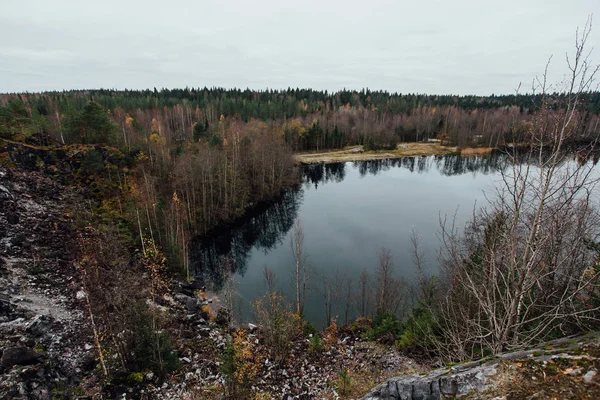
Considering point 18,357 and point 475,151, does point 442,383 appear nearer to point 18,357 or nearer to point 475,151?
point 18,357

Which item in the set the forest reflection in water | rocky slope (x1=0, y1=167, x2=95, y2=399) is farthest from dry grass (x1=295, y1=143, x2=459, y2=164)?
rocky slope (x1=0, y1=167, x2=95, y2=399)

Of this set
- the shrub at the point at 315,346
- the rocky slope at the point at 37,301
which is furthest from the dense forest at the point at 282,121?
the shrub at the point at 315,346

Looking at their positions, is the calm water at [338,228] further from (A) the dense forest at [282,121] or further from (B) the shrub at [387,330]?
(A) the dense forest at [282,121]

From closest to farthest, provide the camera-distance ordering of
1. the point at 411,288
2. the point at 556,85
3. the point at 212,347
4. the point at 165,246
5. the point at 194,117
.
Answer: the point at 556,85
the point at 212,347
the point at 411,288
the point at 165,246
the point at 194,117

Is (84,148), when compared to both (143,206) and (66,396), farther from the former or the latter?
(66,396)

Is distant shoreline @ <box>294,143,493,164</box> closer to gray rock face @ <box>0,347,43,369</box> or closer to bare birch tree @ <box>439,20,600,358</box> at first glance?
gray rock face @ <box>0,347,43,369</box>

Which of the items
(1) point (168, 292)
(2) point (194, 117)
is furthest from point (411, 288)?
(2) point (194, 117)
